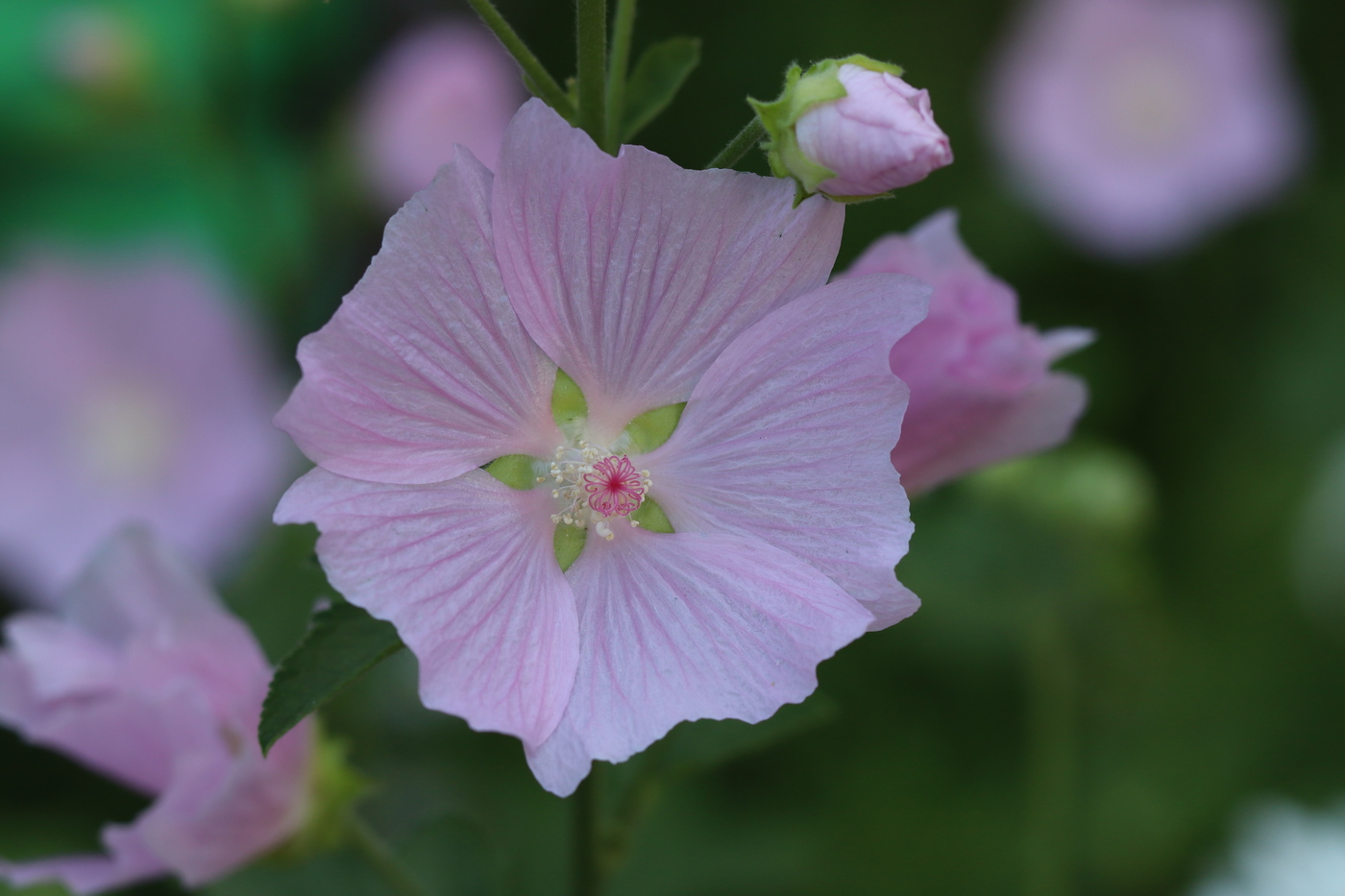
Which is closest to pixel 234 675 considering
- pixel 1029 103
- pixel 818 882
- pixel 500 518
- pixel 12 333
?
pixel 500 518

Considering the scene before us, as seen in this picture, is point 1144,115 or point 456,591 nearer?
point 456,591

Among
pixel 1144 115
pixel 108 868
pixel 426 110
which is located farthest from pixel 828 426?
pixel 1144 115

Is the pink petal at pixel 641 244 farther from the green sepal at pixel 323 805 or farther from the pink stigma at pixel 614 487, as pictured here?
the green sepal at pixel 323 805

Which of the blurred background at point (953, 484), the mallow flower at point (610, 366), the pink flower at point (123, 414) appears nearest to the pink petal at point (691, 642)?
the mallow flower at point (610, 366)

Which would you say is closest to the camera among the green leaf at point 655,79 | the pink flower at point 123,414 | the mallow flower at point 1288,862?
the green leaf at point 655,79

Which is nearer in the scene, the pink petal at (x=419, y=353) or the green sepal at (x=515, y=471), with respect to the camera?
the pink petal at (x=419, y=353)

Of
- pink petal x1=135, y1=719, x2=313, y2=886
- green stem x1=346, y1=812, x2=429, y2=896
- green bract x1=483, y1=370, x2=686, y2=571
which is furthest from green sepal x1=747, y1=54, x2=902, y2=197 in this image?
green stem x1=346, y1=812, x2=429, y2=896

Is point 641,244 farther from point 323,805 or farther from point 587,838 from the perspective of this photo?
point 323,805
